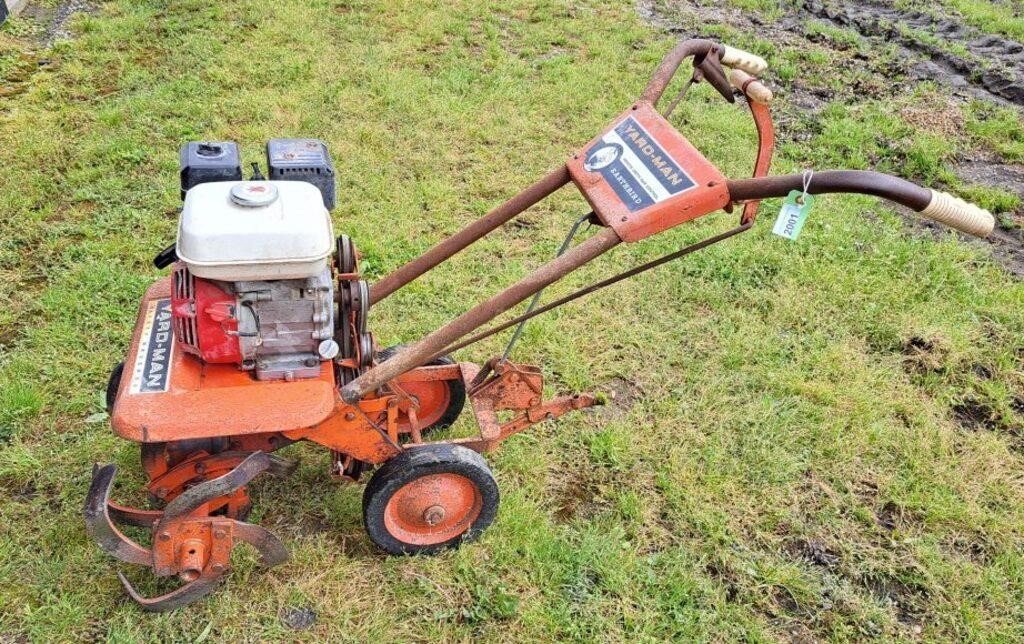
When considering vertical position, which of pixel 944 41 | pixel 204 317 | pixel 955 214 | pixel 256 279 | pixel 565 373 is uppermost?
pixel 955 214

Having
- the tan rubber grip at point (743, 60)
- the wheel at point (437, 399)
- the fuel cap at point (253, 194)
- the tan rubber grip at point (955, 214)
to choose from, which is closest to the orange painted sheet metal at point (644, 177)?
the tan rubber grip at point (743, 60)

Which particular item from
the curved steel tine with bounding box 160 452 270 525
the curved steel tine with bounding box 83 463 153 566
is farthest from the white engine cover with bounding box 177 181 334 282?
the curved steel tine with bounding box 83 463 153 566

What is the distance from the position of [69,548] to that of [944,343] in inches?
172

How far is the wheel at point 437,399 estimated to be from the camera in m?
3.38

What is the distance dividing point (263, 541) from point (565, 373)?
1.77 metres

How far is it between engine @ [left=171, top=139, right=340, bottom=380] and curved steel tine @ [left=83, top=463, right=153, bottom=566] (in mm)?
510

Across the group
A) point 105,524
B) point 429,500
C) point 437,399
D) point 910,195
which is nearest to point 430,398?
point 437,399

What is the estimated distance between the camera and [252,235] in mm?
2285

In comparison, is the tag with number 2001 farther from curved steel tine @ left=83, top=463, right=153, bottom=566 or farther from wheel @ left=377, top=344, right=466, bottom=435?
curved steel tine @ left=83, top=463, right=153, bottom=566

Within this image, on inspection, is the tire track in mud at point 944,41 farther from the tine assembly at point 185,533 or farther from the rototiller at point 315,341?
the tine assembly at point 185,533

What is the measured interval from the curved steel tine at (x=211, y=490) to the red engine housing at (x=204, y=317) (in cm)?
37

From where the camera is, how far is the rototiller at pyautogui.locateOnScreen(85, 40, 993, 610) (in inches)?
89.7

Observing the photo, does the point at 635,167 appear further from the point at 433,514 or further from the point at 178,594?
the point at 178,594

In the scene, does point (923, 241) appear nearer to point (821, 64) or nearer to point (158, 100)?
point (821, 64)
